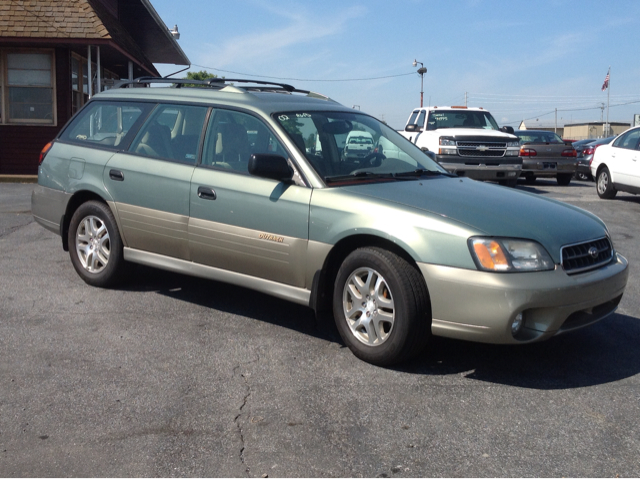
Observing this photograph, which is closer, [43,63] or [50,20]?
[50,20]

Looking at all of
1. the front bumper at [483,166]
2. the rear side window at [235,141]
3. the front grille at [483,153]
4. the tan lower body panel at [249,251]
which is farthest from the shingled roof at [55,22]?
the tan lower body panel at [249,251]

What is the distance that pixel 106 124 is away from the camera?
6.51m

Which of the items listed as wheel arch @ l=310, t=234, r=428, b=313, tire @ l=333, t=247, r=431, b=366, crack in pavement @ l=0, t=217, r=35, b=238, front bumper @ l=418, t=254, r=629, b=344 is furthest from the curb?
front bumper @ l=418, t=254, r=629, b=344

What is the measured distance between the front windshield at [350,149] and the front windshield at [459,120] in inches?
422

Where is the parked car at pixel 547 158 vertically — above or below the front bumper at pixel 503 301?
above

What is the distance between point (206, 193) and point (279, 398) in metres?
1.93

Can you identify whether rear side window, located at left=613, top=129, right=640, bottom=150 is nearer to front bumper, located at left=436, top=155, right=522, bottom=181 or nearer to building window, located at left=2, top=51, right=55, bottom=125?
front bumper, located at left=436, top=155, right=522, bottom=181

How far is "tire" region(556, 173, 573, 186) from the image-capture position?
62.3 feet

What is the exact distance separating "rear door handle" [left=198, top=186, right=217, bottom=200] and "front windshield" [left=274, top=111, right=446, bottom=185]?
72cm

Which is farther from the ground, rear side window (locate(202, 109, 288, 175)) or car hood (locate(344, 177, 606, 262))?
rear side window (locate(202, 109, 288, 175))

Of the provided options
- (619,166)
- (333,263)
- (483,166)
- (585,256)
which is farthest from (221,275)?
(619,166)

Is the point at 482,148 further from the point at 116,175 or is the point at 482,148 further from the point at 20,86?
the point at 20,86

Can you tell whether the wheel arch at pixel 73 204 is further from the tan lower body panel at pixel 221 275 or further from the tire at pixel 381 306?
the tire at pixel 381 306

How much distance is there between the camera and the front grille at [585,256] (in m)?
4.34
